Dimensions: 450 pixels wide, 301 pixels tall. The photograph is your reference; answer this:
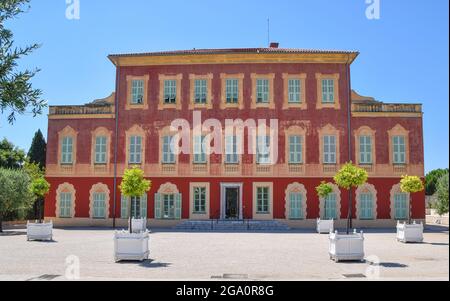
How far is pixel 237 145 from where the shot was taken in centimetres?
2998

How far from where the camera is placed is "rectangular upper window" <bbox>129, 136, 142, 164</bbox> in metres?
30.7

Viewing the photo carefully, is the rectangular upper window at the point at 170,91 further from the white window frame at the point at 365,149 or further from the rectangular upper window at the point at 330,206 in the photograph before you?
the white window frame at the point at 365,149

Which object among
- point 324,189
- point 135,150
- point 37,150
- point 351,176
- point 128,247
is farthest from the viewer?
point 37,150

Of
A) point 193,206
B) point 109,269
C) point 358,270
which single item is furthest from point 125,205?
point 358,270

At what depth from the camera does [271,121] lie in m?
30.2

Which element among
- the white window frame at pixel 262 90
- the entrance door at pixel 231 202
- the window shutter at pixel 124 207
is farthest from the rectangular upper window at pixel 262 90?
the window shutter at pixel 124 207

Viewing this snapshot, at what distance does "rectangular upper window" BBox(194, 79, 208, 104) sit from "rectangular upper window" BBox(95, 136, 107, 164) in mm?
6657

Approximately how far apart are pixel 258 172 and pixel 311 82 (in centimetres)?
679

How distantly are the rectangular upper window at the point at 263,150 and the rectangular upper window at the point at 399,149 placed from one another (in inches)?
315

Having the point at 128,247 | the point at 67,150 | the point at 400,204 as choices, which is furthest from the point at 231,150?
the point at 128,247

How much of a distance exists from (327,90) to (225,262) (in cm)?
1987

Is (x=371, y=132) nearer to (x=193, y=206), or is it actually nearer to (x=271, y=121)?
(x=271, y=121)

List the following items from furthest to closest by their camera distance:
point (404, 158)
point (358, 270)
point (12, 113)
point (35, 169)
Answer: point (35, 169) < point (404, 158) < point (358, 270) < point (12, 113)

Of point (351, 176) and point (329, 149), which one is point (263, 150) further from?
point (351, 176)
